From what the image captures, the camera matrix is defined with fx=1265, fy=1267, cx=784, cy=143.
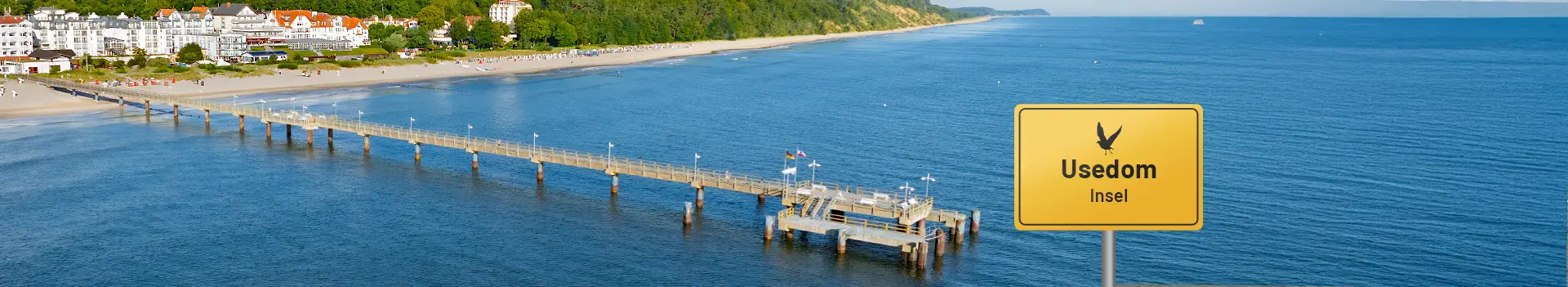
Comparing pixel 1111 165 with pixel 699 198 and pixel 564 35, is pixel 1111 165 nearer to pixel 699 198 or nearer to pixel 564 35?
pixel 699 198

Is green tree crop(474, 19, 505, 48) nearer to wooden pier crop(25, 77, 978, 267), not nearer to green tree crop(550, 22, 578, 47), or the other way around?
green tree crop(550, 22, 578, 47)

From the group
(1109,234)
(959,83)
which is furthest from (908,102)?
(1109,234)

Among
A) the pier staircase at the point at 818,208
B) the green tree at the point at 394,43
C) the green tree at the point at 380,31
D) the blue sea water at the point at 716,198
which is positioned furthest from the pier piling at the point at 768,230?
the green tree at the point at 380,31

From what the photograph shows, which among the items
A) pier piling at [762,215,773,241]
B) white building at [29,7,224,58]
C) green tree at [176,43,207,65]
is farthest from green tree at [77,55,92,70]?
pier piling at [762,215,773,241]

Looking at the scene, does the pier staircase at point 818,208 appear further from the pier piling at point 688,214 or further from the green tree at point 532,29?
the green tree at point 532,29

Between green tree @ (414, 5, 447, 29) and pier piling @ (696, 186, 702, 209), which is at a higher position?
green tree @ (414, 5, 447, 29)
